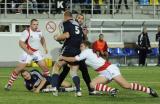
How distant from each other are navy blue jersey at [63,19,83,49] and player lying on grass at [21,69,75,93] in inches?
57.2

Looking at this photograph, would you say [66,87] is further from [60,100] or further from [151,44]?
[151,44]

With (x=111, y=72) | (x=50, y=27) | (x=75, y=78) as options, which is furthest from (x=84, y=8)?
(x=111, y=72)

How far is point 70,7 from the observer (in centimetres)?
4362

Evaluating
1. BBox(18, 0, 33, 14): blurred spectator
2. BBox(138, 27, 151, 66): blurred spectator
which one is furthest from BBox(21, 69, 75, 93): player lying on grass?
BBox(18, 0, 33, 14): blurred spectator

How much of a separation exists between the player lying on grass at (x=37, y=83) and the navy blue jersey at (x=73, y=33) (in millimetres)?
1452

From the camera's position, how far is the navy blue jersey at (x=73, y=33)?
59.4 ft

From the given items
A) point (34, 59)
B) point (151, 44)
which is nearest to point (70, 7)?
point (151, 44)

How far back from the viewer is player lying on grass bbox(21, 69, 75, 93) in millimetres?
19109

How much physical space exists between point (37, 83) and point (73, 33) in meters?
1.99

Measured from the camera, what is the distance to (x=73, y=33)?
18203 millimetres

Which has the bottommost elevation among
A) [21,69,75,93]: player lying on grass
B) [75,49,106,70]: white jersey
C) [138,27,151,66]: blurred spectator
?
[138,27,151,66]: blurred spectator

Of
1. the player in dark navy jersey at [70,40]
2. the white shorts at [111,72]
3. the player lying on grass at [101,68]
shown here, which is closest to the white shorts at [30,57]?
the player in dark navy jersey at [70,40]

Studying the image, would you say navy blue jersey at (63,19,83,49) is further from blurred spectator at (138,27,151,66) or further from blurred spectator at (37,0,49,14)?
blurred spectator at (37,0,49,14)

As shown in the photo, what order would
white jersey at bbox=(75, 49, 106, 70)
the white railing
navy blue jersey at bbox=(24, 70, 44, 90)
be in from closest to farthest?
white jersey at bbox=(75, 49, 106, 70)
navy blue jersey at bbox=(24, 70, 44, 90)
the white railing
